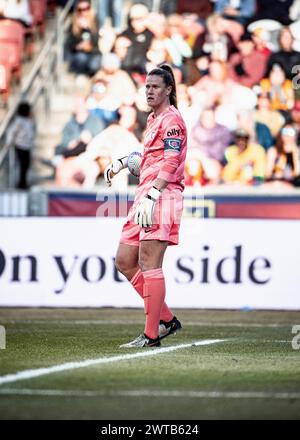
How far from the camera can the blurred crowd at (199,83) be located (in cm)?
1700

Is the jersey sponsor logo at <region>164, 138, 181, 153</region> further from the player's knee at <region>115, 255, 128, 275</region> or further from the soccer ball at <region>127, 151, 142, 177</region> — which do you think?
the player's knee at <region>115, 255, 128, 275</region>

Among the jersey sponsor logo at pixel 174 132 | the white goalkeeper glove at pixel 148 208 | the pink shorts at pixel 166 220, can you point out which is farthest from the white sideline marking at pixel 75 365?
the jersey sponsor logo at pixel 174 132

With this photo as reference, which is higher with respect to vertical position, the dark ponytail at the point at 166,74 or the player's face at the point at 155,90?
the dark ponytail at the point at 166,74

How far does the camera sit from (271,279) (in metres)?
13.5

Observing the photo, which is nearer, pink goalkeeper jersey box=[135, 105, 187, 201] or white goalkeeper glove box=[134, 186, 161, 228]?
white goalkeeper glove box=[134, 186, 161, 228]

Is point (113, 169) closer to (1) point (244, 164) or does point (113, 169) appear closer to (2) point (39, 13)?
(1) point (244, 164)

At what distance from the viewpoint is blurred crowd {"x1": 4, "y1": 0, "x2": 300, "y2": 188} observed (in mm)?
17000

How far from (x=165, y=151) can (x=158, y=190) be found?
30cm

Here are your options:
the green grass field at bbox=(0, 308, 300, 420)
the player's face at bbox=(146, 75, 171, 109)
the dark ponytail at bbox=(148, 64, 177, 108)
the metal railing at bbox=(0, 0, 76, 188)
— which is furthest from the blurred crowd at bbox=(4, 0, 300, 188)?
the player's face at bbox=(146, 75, 171, 109)

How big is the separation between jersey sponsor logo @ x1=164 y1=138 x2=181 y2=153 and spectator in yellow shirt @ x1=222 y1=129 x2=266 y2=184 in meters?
8.41

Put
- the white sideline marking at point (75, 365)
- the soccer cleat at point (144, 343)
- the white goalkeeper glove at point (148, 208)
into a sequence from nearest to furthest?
the white sideline marking at point (75, 365) → the white goalkeeper glove at point (148, 208) → the soccer cleat at point (144, 343)

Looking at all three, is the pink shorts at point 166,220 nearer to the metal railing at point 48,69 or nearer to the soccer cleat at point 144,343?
the soccer cleat at point 144,343

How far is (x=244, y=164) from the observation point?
1698 cm

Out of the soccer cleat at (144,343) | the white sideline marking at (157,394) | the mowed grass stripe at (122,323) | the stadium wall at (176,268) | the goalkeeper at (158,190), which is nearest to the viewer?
the white sideline marking at (157,394)
